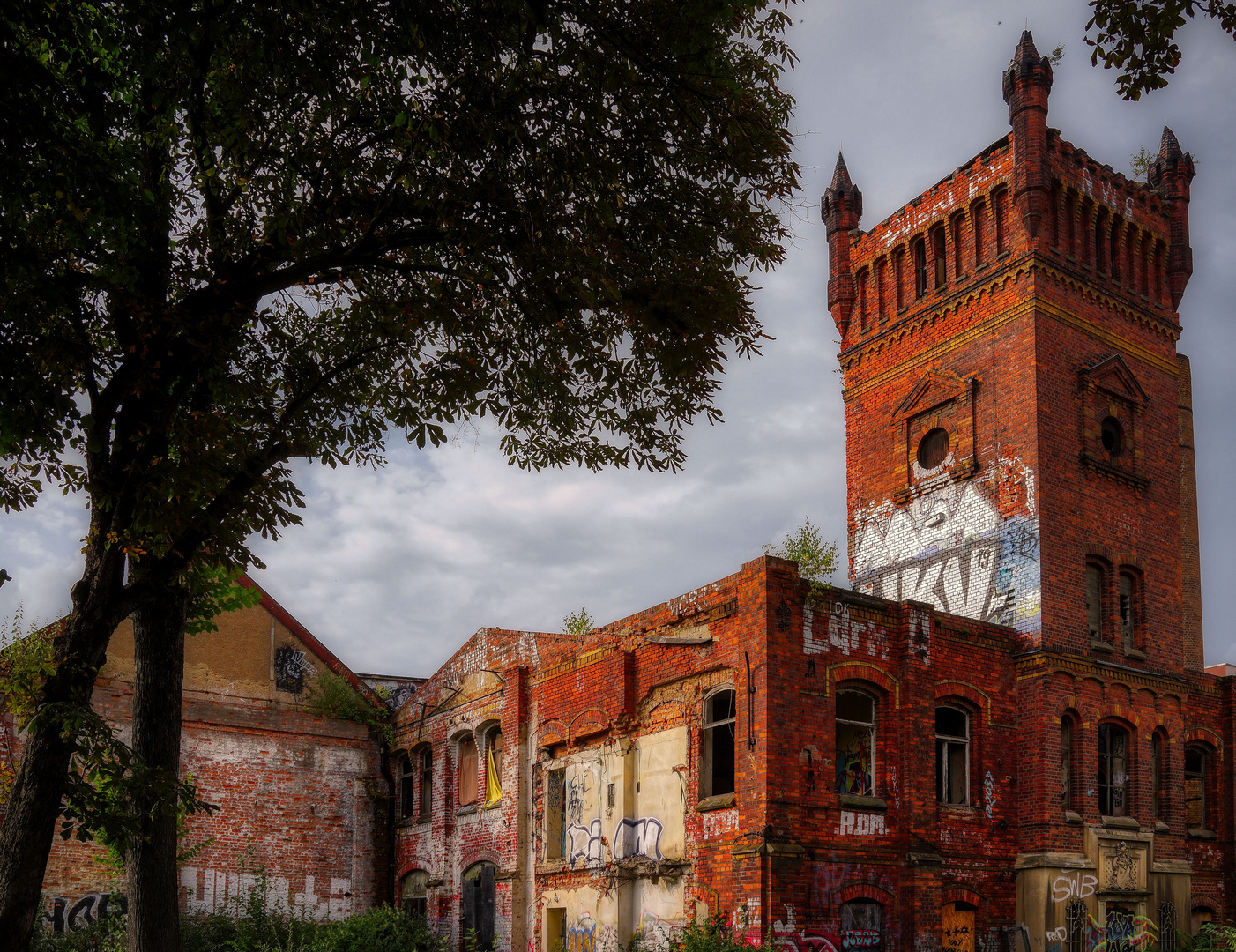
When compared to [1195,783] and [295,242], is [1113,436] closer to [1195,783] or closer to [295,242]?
[1195,783]

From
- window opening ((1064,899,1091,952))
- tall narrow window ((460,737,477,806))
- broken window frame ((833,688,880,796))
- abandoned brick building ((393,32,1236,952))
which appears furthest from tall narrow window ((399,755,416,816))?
A: window opening ((1064,899,1091,952))

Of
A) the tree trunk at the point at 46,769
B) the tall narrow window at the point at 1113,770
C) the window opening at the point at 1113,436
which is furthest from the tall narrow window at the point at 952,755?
the tree trunk at the point at 46,769

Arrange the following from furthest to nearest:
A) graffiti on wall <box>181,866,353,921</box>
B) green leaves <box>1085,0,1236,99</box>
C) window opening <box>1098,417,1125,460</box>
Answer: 1. graffiti on wall <box>181,866,353,921</box>
2. window opening <box>1098,417,1125,460</box>
3. green leaves <box>1085,0,1236,99</box>

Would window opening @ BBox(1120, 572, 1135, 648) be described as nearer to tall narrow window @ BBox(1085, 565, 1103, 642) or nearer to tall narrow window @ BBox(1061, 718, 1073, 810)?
tall narrow window @ BBox(1085, 565, 1103, 642)

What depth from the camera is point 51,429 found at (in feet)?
25.9

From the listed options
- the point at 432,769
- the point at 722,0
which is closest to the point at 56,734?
the point at 722,0

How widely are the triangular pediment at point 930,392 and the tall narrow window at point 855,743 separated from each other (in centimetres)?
633

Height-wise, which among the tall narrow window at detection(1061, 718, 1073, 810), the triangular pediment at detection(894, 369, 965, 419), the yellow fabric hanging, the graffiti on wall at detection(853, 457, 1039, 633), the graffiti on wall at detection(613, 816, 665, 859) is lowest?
the graffiti on wall at detection(613, 816, 665, 859)

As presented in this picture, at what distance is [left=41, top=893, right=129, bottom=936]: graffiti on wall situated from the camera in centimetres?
2116

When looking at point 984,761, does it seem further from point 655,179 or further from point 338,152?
point 338,152

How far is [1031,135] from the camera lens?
20.4m

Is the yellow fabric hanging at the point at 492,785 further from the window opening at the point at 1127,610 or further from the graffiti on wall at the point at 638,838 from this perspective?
the window opening at the point at 1127,610

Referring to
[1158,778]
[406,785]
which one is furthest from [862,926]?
[406,785]

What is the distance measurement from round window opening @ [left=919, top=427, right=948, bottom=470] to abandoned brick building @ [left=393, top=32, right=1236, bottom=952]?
53mm
